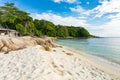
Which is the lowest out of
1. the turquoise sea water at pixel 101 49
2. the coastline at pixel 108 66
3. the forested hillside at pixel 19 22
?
the turquoise sea water at pixel 101 49

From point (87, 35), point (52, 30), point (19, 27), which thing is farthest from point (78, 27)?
point (19, 27)

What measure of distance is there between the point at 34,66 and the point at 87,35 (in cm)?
11940

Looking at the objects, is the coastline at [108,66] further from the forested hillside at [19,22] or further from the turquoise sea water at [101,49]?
the forested hillside at [19,22]

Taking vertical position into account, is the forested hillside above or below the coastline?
above

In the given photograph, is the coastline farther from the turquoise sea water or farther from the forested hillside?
the forested hillside

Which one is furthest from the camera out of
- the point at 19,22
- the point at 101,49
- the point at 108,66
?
the point at 19,22

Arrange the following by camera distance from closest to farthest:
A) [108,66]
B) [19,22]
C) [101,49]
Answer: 1. [108,66]
2. [101,49]
3. [19,22]

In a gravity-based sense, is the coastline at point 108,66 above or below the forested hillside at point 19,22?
below

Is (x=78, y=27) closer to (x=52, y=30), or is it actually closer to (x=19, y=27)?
(x=52, y=30)

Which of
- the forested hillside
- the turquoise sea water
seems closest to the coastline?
the turquoise sea water

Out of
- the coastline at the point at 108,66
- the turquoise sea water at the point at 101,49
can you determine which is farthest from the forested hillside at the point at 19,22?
the coastline at the point at 108,66

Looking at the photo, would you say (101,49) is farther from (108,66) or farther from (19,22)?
(19,22)

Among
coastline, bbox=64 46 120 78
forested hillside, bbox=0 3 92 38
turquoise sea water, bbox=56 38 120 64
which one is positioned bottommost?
turquoise sea water, bbox=56 38 120 64

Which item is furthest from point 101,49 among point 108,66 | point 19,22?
point 19,22
